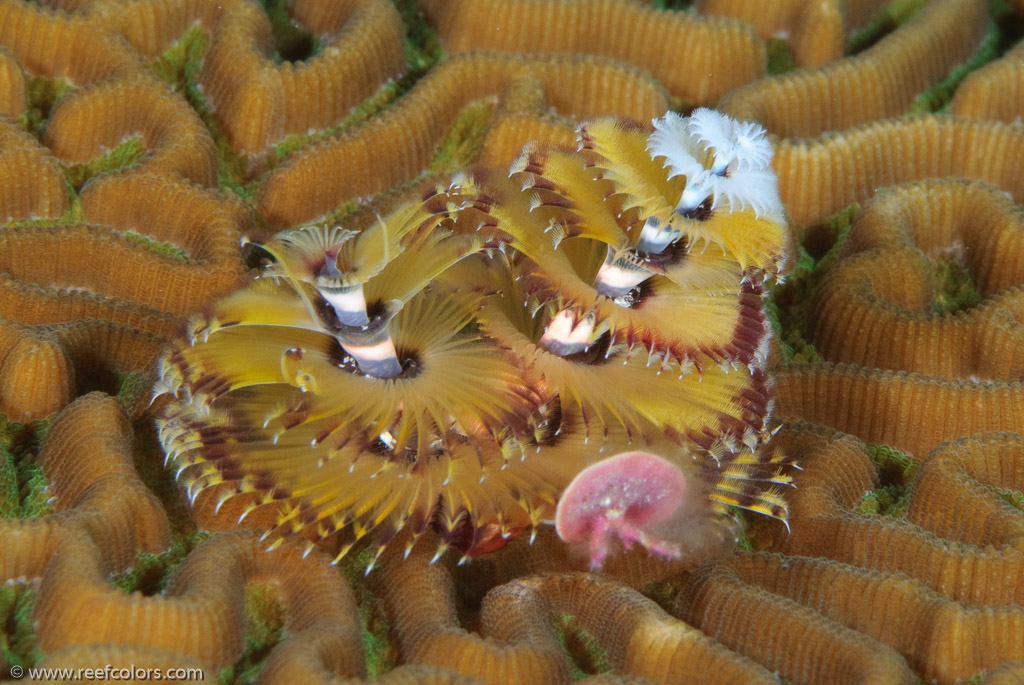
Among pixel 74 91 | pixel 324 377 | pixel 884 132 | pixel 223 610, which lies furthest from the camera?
pixel 884 132

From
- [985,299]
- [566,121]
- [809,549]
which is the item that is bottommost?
[809,549]

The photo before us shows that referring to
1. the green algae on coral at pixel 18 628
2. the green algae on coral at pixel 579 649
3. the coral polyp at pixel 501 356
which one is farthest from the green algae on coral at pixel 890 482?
the green algae on coral at pixel 18 628

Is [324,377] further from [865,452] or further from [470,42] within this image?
[470,42]

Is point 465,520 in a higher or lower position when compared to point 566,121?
lower

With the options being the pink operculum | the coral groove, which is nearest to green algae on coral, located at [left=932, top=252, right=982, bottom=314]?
the coral groove

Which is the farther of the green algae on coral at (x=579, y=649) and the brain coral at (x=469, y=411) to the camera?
the green algae on coral at (x=579, y=649)

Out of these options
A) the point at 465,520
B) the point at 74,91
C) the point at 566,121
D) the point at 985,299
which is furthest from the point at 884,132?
the point at 74,91

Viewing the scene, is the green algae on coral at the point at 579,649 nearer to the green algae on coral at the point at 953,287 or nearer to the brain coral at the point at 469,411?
the brain coral at the point at 469,411

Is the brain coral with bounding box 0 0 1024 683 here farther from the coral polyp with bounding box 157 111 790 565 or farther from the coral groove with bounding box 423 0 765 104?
the coral groove with bounding box 423 0 765 104
